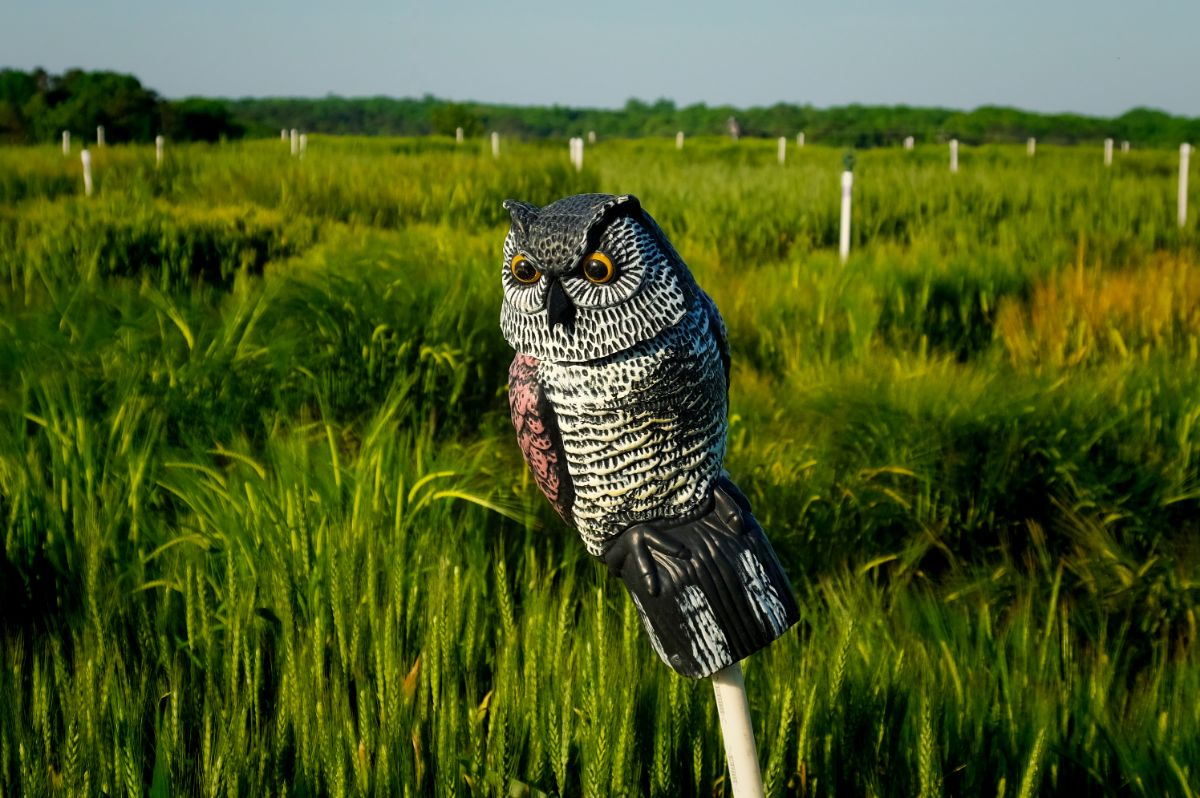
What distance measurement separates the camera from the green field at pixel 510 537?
63.4 inches

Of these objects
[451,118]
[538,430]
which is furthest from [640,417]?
[451,118]

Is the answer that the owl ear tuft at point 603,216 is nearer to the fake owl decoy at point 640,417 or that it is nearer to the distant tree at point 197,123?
the fake owl decoy at point 640,417

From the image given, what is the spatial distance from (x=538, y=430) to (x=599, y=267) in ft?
0.68

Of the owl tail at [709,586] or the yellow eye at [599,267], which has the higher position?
the yellow eye at [599,267]

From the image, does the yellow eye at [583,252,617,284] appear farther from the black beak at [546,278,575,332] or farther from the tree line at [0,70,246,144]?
the tree line at [0,70,246,144]

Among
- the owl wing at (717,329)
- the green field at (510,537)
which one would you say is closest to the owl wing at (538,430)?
the owl wing at (717,329)

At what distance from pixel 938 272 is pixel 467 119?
107ft

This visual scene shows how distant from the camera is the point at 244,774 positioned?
1.50 m

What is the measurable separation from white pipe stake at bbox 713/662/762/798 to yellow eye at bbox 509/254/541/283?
489mm

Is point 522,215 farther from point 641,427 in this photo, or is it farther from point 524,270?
point 641,427

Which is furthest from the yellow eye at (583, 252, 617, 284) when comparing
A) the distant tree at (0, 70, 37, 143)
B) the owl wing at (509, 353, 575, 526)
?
the distant tree at (0, 70, 37, 143)

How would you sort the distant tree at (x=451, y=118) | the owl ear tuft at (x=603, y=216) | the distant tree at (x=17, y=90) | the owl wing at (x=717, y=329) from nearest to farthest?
1. the owl ear tuft at (x=603, y=216)
2. the owl wing at (x=717, y=329)
3. the distant tree at (x=17, y=90)
4. the distant tree at (x=451, y=118)

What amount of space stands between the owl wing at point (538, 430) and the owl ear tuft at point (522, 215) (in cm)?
15

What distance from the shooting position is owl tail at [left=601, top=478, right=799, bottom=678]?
1202 millimetres
